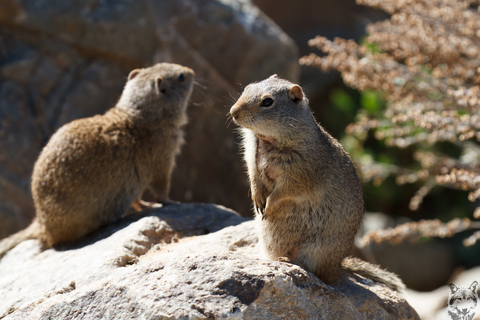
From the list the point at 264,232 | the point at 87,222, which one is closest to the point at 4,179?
the point at 87,222

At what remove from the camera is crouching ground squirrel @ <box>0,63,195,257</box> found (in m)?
4.88

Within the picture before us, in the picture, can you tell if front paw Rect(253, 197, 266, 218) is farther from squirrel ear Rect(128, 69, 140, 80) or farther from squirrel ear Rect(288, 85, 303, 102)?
squirrel ear Rect(128, 69, 140, 80)

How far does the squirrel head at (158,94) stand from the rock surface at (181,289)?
5.53 ft

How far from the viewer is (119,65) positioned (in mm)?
7277

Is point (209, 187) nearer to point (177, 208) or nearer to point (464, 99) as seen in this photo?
point (177, 208)

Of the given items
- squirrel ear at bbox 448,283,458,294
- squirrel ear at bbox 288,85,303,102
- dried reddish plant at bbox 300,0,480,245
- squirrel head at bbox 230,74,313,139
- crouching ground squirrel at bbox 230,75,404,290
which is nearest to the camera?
crouching ground squirrel at bbox 230,75,404,290

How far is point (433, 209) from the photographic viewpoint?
1044 cm

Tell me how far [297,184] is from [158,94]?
2.51m

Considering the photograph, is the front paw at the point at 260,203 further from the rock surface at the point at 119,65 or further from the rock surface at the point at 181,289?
the rock surface at the point at 119,65

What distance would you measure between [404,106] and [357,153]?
4.14 metres

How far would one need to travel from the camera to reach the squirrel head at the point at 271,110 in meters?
3.82

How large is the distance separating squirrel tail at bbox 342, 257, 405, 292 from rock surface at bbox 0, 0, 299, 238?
3.05m

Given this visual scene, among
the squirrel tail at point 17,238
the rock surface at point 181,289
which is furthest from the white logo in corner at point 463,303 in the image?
the squirrel tail at point 17,238

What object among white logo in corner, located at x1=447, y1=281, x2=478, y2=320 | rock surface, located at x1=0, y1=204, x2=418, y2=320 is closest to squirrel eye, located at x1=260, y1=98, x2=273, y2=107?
rock surface, located at x1=0, y1=204, x2=418, y2=320
